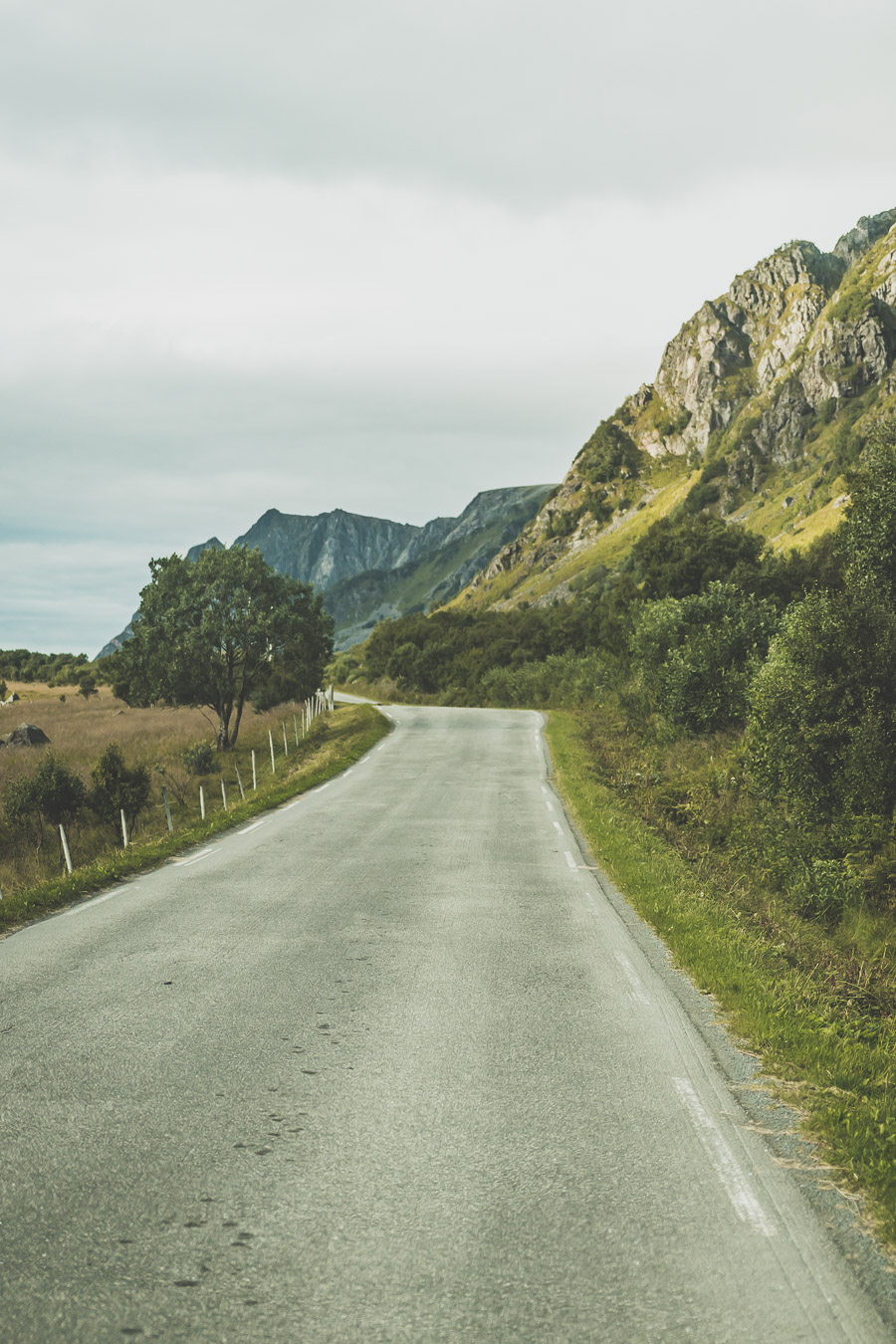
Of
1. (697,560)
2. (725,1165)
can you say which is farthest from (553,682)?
(725,1165)

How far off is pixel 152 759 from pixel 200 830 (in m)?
20.3

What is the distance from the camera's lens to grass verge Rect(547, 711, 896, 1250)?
446 cm

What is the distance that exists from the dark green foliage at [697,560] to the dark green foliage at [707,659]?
1814cm

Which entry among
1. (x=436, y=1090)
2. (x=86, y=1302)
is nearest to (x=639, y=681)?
(x=436, y=1090)

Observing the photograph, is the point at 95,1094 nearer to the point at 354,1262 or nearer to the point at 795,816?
the point at 354,1262

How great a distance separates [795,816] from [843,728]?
1982 millimetres

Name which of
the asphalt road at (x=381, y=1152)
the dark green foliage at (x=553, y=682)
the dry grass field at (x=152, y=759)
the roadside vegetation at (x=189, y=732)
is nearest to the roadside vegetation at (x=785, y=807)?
the asphalt road at (x=381, y=1152)

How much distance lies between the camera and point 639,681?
35188 mm

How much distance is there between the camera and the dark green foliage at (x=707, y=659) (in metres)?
28.0

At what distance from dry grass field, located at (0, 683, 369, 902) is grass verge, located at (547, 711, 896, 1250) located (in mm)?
8328

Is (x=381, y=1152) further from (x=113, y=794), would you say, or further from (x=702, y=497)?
(x=702, y=497)

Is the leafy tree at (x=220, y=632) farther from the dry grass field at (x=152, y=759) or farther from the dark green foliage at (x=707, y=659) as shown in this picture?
the dark green foliage at (x=707, y=659)

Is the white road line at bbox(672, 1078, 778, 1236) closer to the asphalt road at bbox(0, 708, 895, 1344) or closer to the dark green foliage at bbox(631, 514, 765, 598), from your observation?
the asphalt road at bbox(0, 708, 895, 1344)

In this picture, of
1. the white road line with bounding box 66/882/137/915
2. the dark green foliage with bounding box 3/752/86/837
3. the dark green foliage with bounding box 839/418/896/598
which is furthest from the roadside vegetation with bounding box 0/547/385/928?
the dark green foliage with bounding box 839/418/896/598
